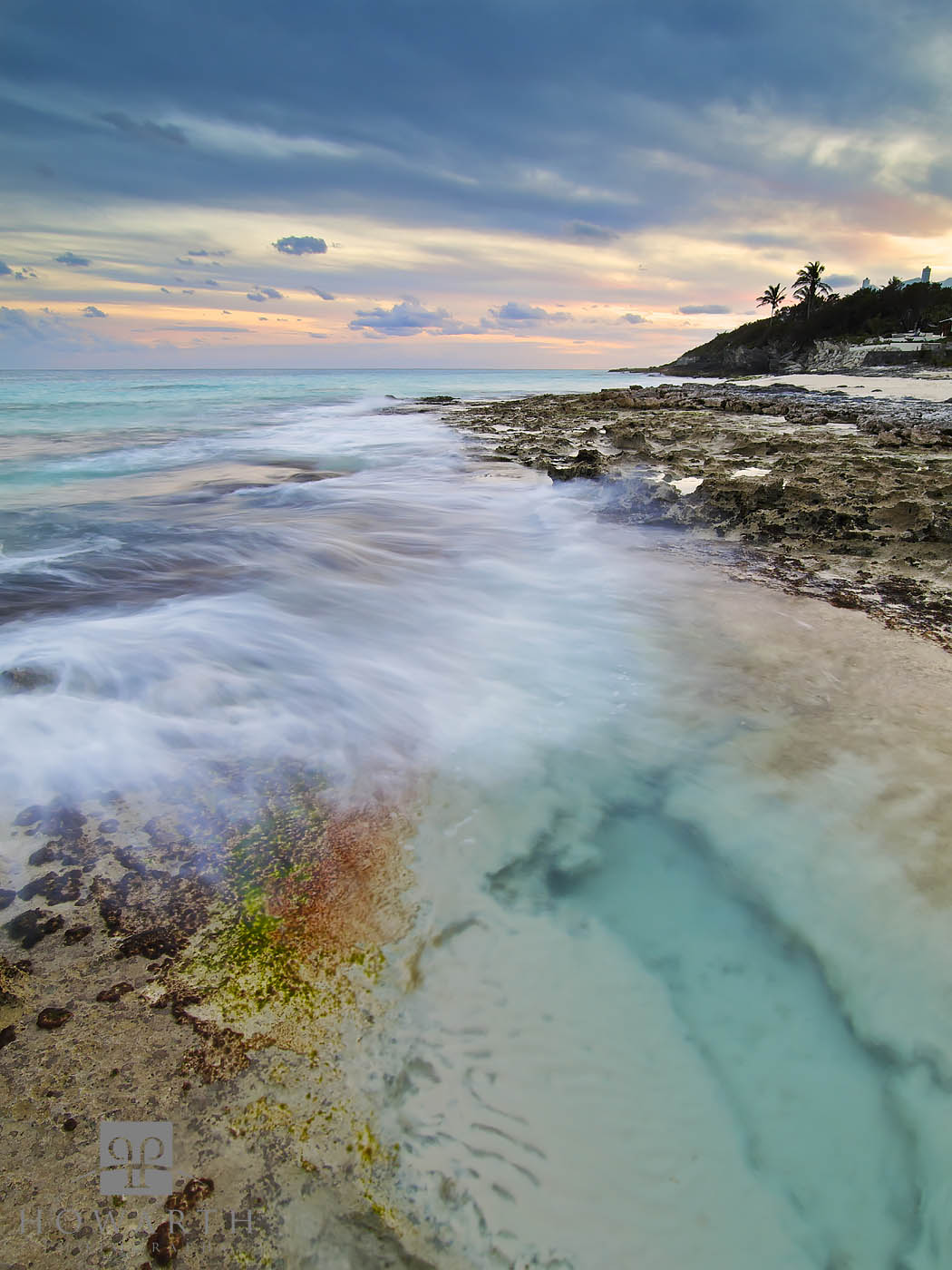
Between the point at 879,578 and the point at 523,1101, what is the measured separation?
5.67 m

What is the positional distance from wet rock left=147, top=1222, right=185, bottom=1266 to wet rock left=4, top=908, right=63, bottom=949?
118 centimetres

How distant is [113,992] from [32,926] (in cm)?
53

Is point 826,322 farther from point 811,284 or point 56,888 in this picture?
point 56,888

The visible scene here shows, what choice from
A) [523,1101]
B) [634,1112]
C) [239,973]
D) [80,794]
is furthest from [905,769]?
[80,794]

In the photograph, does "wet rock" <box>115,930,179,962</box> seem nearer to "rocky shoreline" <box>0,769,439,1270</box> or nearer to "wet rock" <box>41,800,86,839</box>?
"rocky shoreline" <box>0,769,439,1270</box>

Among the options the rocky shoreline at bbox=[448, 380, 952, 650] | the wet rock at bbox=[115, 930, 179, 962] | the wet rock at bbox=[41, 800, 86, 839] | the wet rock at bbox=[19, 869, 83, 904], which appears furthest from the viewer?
the rocky shoreline at bbox=[448, 380, 952, 650]

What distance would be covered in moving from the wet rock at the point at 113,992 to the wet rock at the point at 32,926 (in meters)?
0.41

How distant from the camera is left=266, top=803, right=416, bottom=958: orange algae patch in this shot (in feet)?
7.84

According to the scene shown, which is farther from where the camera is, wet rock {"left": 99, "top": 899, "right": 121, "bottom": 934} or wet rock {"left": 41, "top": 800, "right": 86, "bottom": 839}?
wet rock {"left": 41, "top": 800, "right": 86, "bottom": 839}

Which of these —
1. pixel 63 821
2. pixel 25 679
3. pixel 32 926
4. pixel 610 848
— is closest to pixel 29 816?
pixel 63 821

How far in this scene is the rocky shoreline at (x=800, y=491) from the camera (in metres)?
5.90
